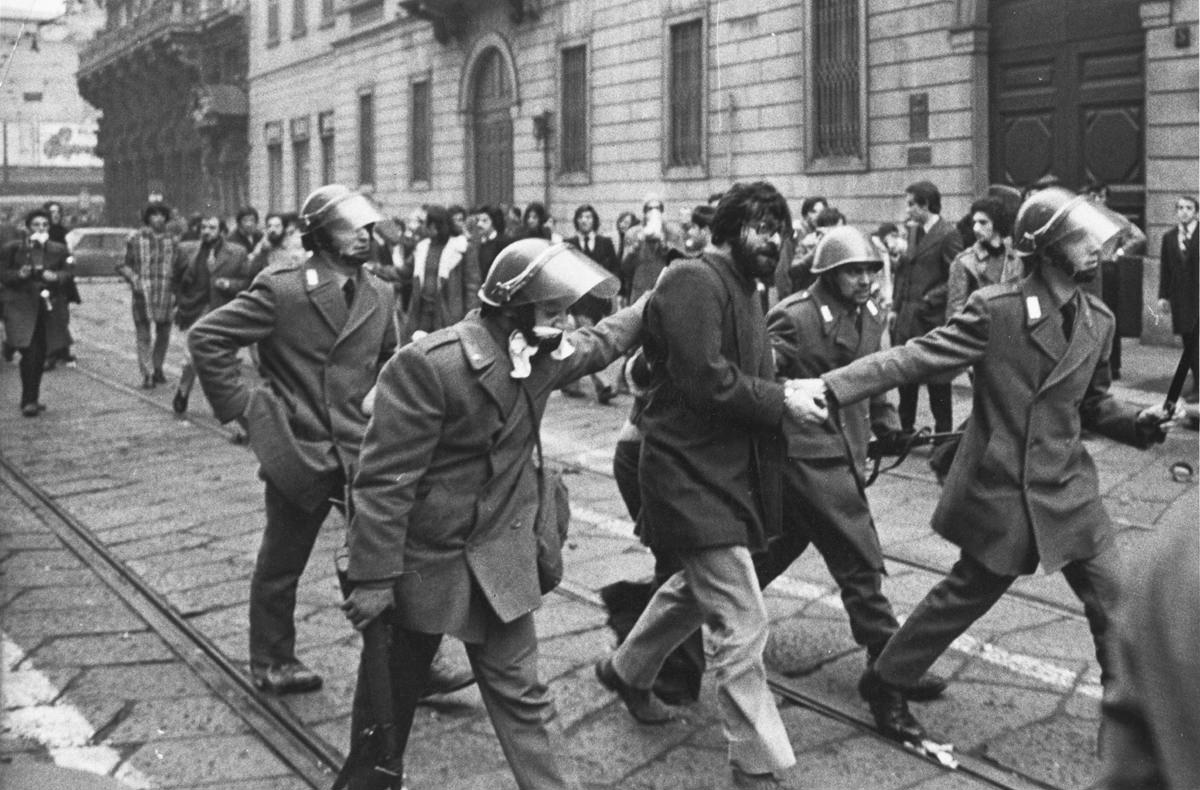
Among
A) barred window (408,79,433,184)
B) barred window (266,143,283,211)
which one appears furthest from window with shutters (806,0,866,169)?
barred window (266,143,283,211)

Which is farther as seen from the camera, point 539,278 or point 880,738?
point 880,738

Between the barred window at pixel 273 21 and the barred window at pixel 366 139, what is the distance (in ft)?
9.90

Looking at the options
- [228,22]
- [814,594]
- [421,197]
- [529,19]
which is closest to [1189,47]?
[814,594]

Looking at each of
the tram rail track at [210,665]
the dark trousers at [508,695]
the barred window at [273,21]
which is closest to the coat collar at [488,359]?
the dark trousers at [508,695]

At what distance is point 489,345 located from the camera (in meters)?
3.54

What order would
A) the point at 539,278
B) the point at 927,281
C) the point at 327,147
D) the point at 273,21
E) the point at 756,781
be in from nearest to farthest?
the point at 539,278 → the point at 756,781 → the point at 927,281 → the point at 327,147 → the point at 273,21

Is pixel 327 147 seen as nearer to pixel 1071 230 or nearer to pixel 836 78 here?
pixel 836 78

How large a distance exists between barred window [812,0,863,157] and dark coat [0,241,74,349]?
8052 mm

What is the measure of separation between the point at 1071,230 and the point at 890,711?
1387 millimetres

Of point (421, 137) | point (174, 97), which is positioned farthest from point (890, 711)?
point (174, 97)

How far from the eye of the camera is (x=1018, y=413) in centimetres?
416

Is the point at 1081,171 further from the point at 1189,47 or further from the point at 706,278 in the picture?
the point at 706,278

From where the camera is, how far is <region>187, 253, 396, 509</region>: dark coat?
471 cm

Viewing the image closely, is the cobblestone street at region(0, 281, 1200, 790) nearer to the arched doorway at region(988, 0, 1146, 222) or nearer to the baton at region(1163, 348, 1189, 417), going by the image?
the baton at region(1163, 348, 1189, 417)
